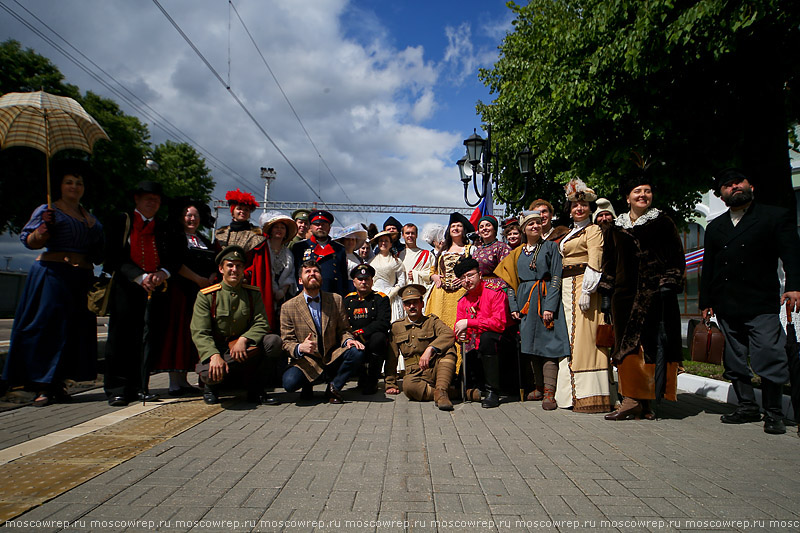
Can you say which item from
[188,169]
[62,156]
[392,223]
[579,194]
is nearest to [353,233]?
[392,223]

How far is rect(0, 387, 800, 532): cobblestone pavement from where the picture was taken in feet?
7.77

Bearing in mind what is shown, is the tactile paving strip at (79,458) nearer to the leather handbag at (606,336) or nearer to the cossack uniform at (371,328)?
the cossack uniform at (371,328)

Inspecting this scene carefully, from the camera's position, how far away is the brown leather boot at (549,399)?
5.20 m

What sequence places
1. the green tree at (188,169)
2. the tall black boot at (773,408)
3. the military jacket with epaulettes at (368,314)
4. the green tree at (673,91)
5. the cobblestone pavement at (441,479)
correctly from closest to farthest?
1. the cobblestone pavement at (441,479)
2. the tall black boot at (773,408)
3. the military jacket with epaulettes at (368,314)
4. the green tree at (673,91)
5. the green tree at (188,169)

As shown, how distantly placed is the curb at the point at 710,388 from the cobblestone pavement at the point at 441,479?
4.46ft

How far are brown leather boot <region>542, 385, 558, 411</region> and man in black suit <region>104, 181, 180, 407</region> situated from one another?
13.9ft

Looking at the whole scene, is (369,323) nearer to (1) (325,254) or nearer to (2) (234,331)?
(1) (325,254)

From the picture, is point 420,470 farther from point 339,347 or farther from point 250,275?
point 250,275

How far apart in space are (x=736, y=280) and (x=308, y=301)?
4406 mm

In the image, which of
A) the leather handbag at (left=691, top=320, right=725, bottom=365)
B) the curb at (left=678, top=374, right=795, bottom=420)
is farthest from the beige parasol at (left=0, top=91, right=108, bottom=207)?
the leather handbag at (left=691, top=320, right=725, bottom=365)

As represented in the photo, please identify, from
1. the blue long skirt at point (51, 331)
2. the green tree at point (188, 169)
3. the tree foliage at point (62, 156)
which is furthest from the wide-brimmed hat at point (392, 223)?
the green tree at point (188, 169)

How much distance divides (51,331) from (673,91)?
36.6ft

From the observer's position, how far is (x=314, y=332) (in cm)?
545

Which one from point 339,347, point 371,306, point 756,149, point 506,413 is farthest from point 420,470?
point 756,149
